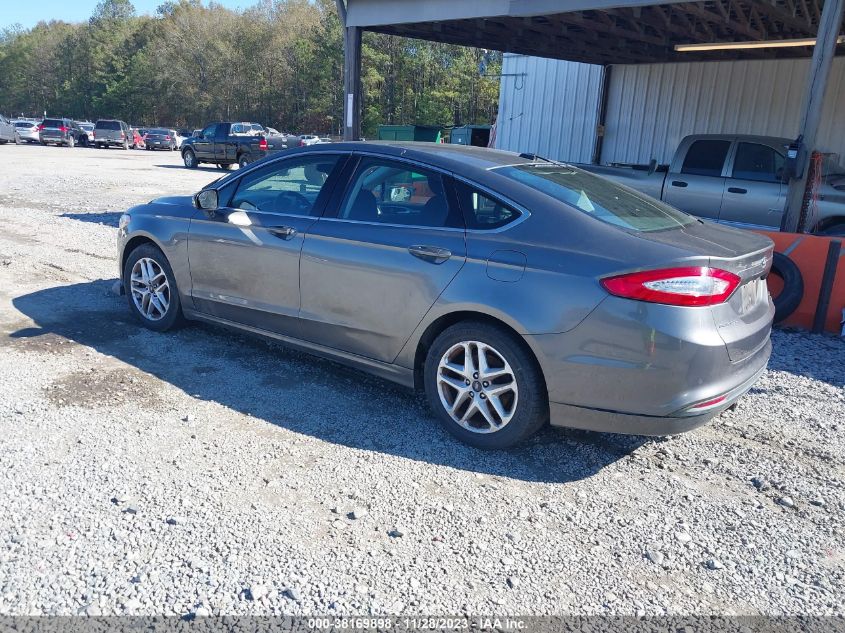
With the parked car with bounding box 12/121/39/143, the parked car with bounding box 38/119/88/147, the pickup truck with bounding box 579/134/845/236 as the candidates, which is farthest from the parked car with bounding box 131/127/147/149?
the pickup truck with bounding box 579/134/845/236

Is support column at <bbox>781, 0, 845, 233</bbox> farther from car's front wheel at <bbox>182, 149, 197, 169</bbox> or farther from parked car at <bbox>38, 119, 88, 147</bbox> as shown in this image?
parked car at <bbox>38, 119, 88, 147</bbox>

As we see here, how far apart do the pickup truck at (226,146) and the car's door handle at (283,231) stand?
938 inches

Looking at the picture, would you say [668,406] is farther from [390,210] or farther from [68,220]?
[68,220]

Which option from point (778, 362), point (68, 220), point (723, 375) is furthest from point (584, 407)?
point (68, 220)

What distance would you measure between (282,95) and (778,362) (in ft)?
224

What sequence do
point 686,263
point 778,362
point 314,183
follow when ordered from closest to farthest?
point 686,263 → point 314,183 → point 778,362

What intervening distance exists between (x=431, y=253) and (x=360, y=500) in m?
1.45

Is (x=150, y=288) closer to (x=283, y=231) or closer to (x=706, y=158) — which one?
(x=283, y=231)

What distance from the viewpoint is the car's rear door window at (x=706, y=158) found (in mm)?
10336

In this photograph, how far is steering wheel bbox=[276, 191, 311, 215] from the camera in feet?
15.9

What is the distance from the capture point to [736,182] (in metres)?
10.1

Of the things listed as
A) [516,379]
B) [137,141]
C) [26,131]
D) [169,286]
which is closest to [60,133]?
[26,131]

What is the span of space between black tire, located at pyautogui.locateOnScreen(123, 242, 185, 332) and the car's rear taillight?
361 cm

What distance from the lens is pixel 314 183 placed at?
4871 mm
